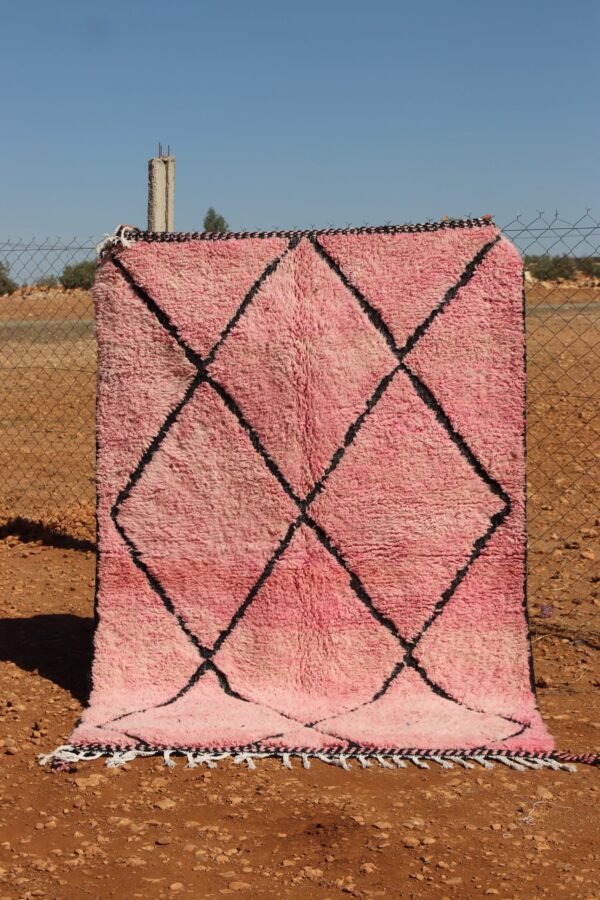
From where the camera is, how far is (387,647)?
3.93 meters

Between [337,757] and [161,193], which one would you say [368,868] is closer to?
[337,757]

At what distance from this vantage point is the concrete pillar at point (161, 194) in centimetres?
513

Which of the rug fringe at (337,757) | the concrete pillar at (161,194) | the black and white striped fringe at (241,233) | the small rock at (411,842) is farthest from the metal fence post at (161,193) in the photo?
the small rock at (411,842)

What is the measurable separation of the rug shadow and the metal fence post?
6.31 ft

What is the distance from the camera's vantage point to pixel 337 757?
12.0 feet

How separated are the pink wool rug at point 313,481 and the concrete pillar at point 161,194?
3.93ft

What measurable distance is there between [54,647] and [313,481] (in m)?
1.56

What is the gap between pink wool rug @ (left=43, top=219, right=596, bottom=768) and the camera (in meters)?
Result: 3.88

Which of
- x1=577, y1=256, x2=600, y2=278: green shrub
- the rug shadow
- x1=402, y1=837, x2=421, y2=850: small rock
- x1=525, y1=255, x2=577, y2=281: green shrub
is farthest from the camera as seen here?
x1=525, y1=255, x2=577, y2=281: green shrub

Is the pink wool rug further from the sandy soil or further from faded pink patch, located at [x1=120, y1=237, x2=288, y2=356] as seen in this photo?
the sandy soil

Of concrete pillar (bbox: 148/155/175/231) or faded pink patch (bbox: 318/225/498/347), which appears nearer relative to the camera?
faded pink patch (bbox: 318/225/498/347)

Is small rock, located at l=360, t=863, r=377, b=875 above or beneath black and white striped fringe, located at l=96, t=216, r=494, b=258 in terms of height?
beneath

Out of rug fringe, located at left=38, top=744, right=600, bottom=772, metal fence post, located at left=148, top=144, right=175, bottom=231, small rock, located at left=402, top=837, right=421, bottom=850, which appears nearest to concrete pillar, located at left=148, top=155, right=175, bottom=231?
metal fence post, located at left=148, top=144, right=175, bottom=231

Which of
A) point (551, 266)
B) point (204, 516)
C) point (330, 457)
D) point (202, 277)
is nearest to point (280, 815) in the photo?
point (204, 516)
